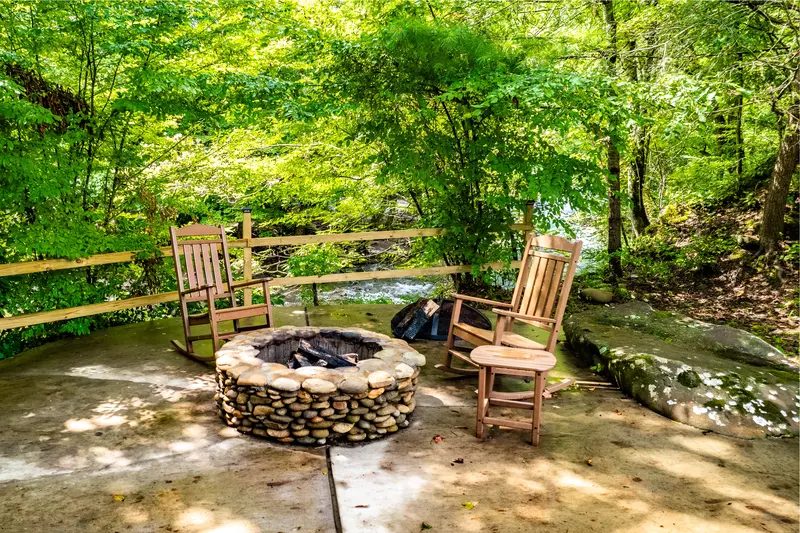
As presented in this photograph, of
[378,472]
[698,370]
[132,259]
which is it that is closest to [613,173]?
[698,370]

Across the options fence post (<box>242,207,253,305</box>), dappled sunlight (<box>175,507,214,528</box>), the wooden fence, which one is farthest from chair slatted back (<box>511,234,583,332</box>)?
fence post (<box>242,207,253,305</box>)

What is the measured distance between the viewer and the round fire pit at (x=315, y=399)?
3004 mm

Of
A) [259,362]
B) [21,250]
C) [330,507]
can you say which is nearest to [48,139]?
[21,250]

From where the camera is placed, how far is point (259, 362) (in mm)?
3297

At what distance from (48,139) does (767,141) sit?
903 cm

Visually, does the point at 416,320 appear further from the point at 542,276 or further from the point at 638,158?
the point at 638,158

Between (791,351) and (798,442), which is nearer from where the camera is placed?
(798,442)

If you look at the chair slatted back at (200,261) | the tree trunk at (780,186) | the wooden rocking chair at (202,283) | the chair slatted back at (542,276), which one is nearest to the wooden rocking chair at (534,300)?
the chair slatted back at (542,276)

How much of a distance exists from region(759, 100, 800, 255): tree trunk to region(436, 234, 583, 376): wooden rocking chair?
3717 millimetres

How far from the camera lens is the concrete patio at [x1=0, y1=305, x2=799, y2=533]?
7.43 feet

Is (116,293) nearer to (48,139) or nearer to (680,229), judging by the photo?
(48,139)

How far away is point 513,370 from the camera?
125 inches

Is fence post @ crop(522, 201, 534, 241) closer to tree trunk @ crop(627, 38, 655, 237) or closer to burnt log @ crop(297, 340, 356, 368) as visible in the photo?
tree trunk @ crop(627, 38, 655, 237)

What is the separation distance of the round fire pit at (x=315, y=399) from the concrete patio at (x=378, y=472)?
0.10 metres
